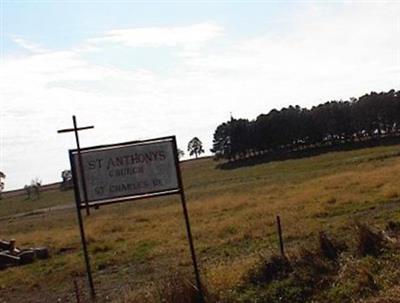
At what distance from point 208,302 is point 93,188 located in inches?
109

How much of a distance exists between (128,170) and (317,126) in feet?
357

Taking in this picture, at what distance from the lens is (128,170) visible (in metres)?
11.0

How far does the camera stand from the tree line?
113 metres

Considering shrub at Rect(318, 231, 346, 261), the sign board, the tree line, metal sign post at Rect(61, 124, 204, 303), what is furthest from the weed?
the tree line

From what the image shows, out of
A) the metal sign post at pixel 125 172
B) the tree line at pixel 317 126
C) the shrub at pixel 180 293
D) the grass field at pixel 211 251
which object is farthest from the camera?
the tree line at pixel 317 126

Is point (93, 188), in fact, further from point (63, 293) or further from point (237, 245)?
point (237, 245)

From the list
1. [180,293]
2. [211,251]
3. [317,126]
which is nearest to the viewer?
[180,293]

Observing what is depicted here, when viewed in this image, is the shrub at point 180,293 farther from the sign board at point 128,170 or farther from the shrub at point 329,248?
the shrub at point 329,248

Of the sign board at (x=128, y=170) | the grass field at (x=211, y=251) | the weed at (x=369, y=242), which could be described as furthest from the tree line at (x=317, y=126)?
the sign board at (x=128, y=170)

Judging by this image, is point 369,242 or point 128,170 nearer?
point 128,170

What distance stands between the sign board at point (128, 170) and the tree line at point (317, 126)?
10408cm

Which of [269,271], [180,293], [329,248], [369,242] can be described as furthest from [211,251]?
[180,293]

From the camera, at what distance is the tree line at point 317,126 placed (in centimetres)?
11281

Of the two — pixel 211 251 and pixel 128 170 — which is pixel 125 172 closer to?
pixel 128 170
